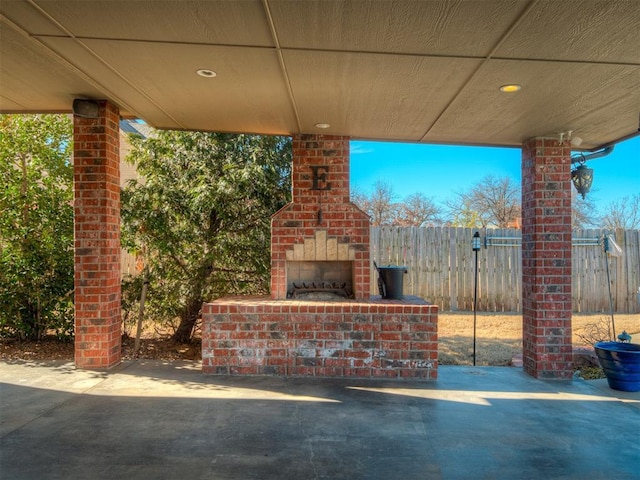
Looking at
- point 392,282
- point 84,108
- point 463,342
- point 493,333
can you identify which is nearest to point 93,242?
point 84,108

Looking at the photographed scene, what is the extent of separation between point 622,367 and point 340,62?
3.79m

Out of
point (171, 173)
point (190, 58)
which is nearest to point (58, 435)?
point (190, 58)

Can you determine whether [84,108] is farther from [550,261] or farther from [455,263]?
[455,263]

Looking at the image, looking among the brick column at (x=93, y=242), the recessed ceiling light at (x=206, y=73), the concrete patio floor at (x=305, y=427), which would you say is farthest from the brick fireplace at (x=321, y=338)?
the recessed ceiling light at (x=206, y=73)

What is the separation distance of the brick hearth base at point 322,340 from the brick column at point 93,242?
1.03 m

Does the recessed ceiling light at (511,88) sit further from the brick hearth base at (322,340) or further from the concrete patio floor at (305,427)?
the concrete patio floor at (305,427)

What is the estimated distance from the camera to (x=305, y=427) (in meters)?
3.16

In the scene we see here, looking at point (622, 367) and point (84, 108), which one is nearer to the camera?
point (622, 367)

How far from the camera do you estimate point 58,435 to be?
9.73 ft

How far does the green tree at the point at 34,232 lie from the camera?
5.27 meters

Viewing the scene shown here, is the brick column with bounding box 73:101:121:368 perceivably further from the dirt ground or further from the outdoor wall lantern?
the outdoor wall lantern

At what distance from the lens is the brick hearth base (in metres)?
4.43

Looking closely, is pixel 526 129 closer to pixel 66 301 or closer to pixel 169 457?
pixel 169 457

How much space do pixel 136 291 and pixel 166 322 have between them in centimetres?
65
